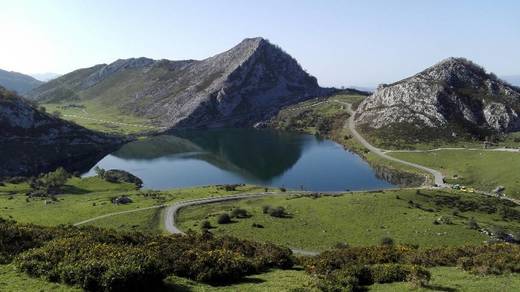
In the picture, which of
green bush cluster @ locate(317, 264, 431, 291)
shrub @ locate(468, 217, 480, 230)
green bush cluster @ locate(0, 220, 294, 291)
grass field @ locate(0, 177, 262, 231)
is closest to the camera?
green bush cluster @ locate(0, 220, 294, 291)

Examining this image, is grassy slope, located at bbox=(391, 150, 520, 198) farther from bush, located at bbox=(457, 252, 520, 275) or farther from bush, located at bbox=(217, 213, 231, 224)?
bush, located at bbox=(457, 252, 520, 275)

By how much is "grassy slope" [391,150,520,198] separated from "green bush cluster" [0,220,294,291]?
365ft

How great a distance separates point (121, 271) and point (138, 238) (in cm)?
2253

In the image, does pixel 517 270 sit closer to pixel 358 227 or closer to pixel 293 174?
pixel 358 227

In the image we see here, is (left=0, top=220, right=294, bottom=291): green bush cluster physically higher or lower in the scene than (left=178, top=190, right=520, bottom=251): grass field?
higher

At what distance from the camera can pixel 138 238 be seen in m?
51.3

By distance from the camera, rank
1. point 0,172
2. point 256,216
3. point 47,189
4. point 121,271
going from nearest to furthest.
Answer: point 121,271 < point 256,216 < point 47,189 < point 0,172

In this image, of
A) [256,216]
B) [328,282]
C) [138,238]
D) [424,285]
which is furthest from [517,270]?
[256,216]

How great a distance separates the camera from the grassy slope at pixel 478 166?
141875 millimetres

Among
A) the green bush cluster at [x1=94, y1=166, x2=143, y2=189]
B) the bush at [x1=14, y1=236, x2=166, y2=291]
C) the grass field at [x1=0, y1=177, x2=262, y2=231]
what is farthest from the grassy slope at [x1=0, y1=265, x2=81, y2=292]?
the green bush cluster at [x1=94, y1=166, x2=143, y2=189]

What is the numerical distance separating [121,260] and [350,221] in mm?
66062

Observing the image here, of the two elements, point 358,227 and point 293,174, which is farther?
point 293,174

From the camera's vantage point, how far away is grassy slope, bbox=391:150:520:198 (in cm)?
14188

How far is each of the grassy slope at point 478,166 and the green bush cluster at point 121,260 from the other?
11130 centimetres
